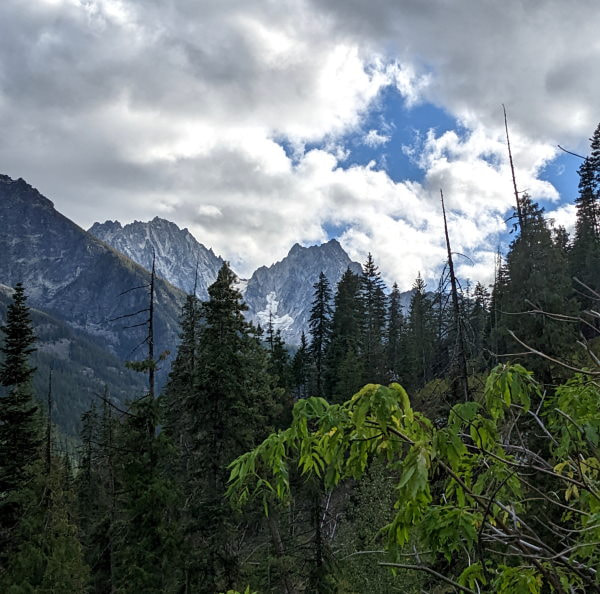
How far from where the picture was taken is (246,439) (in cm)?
1617

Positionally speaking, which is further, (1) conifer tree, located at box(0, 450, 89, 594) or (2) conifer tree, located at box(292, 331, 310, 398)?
(2) conifer tree, located at box(292, 331, 310, 398)

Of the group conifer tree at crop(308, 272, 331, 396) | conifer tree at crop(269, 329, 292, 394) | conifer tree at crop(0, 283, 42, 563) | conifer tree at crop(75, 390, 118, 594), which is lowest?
conifer tree at crop(75, 390, 118, 594)

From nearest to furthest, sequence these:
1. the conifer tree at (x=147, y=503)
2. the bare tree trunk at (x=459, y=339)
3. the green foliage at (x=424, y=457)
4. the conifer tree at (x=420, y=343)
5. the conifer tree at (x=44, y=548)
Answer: the green foliage at (x=424, y=457) < the bare tree trunk at (x=459, y=339) < the conifer tree at (x=147, y=503) < the conifer tree at (x=44, y=548) < the conifer tree at (x=420, y=343)

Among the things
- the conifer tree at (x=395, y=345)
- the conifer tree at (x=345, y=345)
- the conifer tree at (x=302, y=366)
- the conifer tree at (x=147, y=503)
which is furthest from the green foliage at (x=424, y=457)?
the conifer tree at (x=302, y=366)

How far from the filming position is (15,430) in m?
19.1

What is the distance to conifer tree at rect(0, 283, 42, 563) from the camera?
17.4 m

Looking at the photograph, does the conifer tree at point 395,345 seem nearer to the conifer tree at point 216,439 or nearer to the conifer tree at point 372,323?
the conifer tree at point 372,323

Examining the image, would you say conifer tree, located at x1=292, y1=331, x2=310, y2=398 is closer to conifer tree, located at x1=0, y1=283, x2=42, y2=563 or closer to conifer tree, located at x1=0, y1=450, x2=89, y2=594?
conifer tree, located at x1=0, y1=283, x2=42, y2=563

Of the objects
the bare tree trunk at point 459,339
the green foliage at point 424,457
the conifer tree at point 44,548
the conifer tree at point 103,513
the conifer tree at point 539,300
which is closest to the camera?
the green foliage at point 424,457

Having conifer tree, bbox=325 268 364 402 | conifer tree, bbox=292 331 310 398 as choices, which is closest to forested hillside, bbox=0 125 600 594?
conifer tree, bbox=325 268 364 402

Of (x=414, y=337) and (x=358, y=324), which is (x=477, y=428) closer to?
(x=358, y=324)

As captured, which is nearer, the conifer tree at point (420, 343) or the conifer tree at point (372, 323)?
the conifer tree at point (372, 323)

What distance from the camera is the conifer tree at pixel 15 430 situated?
17.4 m

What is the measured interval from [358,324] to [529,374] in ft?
163
